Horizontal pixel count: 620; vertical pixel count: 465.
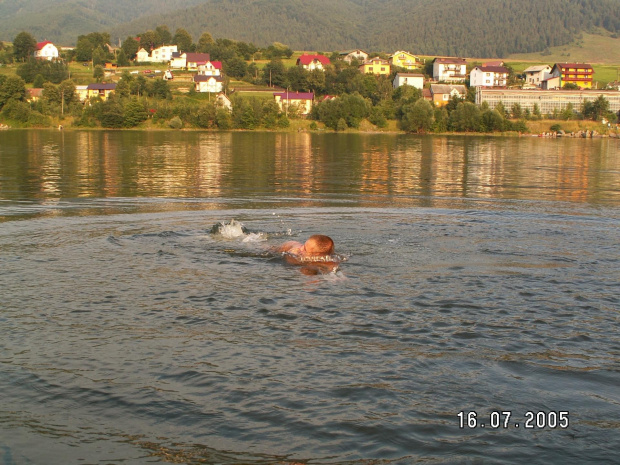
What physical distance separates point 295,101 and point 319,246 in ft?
472

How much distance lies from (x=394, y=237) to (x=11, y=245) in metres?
11.0

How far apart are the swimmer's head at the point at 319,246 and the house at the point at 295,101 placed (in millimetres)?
133129

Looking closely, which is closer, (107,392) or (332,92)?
(107,392)

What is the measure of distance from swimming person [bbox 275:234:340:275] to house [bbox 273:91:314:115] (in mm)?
132795

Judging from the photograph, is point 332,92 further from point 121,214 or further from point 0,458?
point 0,458

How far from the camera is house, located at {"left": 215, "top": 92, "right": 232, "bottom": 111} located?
139375mm

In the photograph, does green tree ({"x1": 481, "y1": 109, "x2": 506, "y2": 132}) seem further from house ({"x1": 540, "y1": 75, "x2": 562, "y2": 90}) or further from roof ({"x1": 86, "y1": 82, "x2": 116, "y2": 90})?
roof ({"x1": 86, "y1": 82, "x2": 116, "y2": 90})

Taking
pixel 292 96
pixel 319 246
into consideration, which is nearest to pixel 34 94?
pixel 292 96

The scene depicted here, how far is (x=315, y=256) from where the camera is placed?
1534 centimetres

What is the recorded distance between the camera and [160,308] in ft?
39.0

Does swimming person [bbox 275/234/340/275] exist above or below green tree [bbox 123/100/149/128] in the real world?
below

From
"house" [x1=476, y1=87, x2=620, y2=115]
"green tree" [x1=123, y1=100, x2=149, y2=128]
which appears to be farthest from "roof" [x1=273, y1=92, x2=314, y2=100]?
"house" [x1=476, y1=87, x2=620, y2=115]

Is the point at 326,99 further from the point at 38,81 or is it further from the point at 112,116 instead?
the point at 38,81

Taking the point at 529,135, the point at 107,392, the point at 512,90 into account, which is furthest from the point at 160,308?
the point at 512,90
